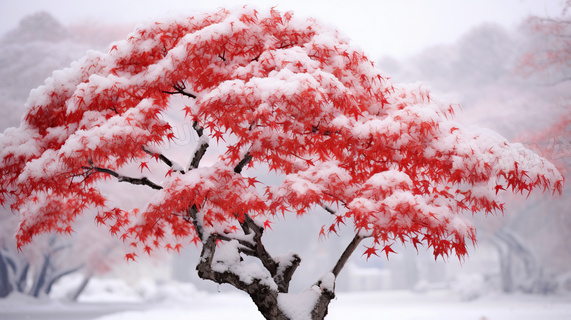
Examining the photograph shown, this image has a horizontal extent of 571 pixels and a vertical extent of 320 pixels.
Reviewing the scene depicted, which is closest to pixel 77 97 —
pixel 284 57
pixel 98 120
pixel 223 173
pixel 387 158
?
pixel 98 120

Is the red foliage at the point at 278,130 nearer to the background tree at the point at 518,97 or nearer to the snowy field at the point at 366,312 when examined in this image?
the snowy field at the point at 366,312

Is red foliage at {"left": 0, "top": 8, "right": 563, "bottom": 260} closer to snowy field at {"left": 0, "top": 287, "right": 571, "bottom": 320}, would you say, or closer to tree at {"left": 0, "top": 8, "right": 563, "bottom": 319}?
tree at {"left": 0, "top": 8, "right": 563, "bottom": 319}

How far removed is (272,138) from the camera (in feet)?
14.1

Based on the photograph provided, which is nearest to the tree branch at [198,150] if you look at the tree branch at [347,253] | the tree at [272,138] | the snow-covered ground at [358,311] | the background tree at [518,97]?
the tree at [272,138]

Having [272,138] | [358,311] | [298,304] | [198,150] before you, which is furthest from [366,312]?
[272,138]

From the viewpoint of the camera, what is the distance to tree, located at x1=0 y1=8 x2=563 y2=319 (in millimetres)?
3893

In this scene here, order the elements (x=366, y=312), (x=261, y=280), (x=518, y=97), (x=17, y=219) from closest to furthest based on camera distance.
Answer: (x=261, y=280) < (x=366, y=312) < (x=17, y=219) < (x=518, y=97)

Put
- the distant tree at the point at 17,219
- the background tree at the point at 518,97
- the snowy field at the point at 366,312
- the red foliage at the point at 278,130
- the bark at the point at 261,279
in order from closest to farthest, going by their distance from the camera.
A: the red foliage at the point at 278,130 < the bark at the point at 261,279 < the snowy field at the point at 366,312 < the distant tree at the point at 17,219 < the background tree at the point at 518,97

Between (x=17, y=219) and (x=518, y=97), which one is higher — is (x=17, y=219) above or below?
below

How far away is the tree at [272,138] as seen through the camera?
389cm

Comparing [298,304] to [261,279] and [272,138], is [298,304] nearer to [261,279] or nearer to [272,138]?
[261,279]

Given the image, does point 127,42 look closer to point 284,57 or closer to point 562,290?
point 284,57

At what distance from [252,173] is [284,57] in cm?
1846

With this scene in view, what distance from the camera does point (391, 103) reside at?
14.8 ft
